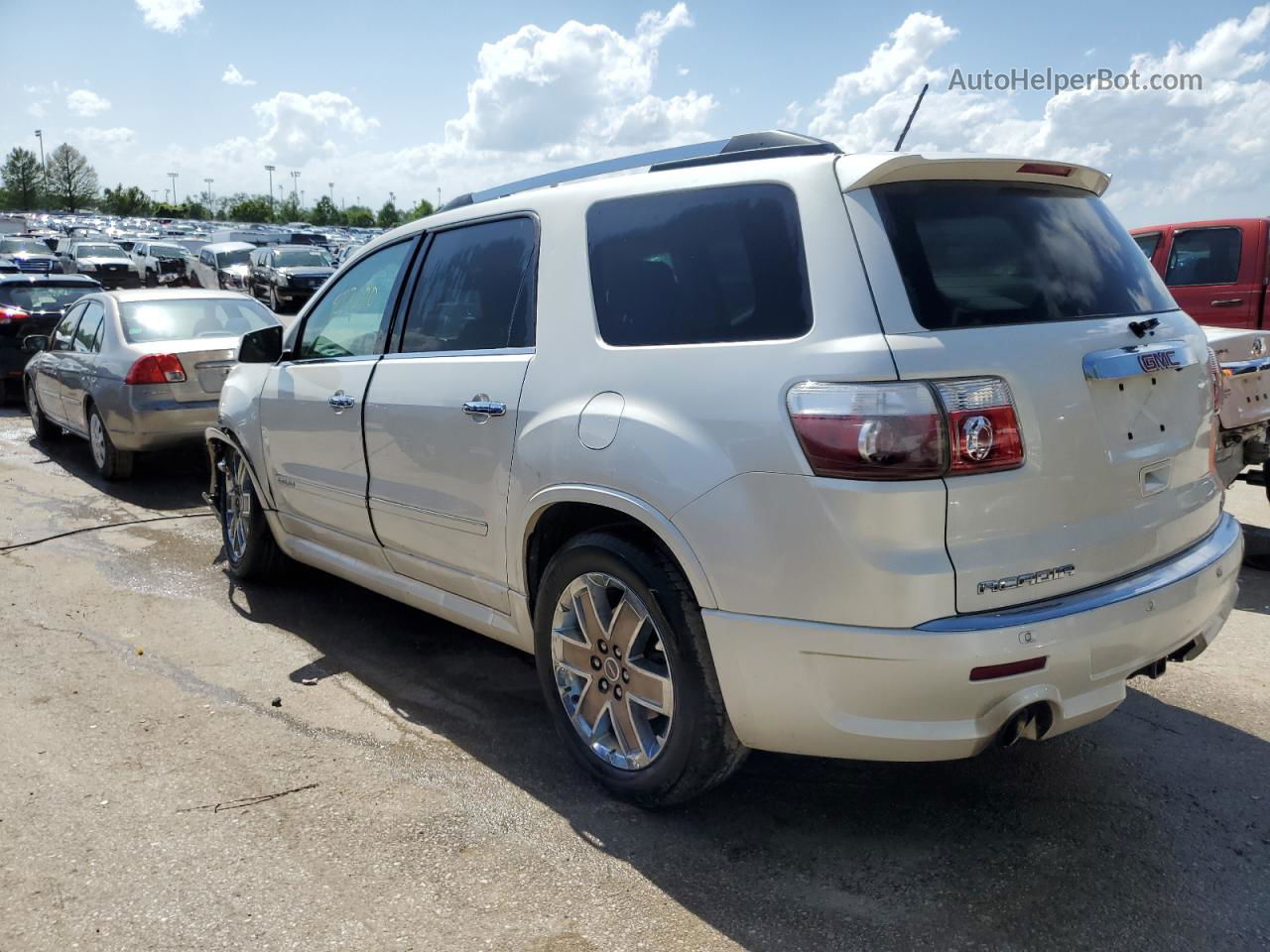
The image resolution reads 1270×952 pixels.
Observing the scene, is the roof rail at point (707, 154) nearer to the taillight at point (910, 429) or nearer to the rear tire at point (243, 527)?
the taillight at point (910, 429)

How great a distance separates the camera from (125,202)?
124562mm

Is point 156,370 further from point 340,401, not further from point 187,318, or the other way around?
point 340,401

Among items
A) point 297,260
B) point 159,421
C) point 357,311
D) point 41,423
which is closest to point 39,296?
point 41,423

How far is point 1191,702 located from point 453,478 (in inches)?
115

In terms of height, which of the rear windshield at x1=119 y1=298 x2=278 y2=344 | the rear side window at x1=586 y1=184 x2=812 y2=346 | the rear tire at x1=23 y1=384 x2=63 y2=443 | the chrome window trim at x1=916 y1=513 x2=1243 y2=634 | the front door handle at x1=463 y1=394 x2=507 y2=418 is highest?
the rear side window at x1=586 y1=184 x2=812 y2=346

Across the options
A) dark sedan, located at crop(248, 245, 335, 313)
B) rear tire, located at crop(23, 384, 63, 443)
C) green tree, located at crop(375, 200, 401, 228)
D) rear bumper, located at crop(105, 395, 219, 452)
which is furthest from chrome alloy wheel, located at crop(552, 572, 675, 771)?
green tree, located at crop(375, 200, 401, 228)

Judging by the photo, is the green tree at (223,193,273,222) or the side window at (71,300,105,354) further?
the green tree at (223,193,273,222)

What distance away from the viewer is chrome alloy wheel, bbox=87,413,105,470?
28.3 feet

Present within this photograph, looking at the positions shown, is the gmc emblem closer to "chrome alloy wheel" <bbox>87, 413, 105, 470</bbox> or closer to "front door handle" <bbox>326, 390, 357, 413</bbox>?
"front door handle" <bbox>326, 390, 357, 413</bbox>

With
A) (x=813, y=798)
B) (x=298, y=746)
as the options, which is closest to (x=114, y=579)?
(x=298, y=746)

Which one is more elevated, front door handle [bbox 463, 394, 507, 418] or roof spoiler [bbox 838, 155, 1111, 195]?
roof spoiler [bbox 838, 155, 1111, 195]

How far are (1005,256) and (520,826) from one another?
7.15 feet

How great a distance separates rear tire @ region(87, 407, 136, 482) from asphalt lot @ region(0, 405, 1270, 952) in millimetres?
4134

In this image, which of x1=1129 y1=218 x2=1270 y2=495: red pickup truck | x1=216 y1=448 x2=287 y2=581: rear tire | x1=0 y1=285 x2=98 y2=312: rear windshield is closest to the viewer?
x1=216 y1=448 x2=287 y2=581: rear tire
